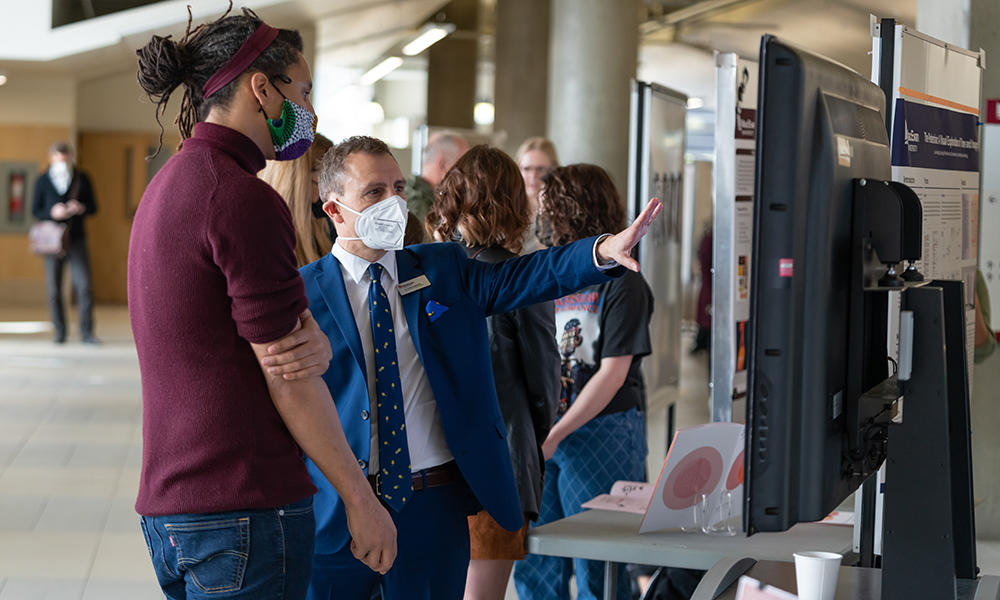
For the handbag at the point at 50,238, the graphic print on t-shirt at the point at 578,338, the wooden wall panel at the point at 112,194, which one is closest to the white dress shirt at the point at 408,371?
the graphic print on t-shirt at the point at 578,338

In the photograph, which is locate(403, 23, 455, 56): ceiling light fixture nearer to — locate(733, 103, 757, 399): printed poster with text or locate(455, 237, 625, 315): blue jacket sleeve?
locate(733, 103, 757, 399): printed poster with text

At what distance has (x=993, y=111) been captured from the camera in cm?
406

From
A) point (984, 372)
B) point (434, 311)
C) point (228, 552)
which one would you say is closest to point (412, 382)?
point (434, 311)

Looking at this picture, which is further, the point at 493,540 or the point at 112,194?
the point at 112,194

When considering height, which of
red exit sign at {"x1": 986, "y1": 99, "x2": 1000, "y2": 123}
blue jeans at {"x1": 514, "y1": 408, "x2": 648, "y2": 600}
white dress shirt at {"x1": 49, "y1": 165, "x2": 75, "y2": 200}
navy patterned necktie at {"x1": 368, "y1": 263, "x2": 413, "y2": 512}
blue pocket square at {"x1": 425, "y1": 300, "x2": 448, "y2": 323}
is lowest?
blue jeans at {"x1": 514, "y1": 408, "x2": 648, "y2": 600}

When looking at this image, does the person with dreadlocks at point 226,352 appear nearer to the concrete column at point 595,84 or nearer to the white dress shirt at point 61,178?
the concrete column at point 595,84

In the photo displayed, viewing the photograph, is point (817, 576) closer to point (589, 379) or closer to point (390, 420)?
Result: point (390, 420)

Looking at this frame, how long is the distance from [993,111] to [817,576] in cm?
325

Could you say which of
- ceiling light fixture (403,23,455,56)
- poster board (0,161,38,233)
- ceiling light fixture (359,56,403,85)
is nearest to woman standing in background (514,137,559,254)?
ceiling light fixture (403,23,455,56)

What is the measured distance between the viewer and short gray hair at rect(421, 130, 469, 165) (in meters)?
4.57

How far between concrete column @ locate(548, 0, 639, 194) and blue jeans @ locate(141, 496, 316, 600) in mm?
6875

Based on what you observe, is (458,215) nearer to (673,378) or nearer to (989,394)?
(989,394)

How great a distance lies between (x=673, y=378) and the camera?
5930 millimetres

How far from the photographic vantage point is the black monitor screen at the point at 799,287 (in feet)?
3.50
